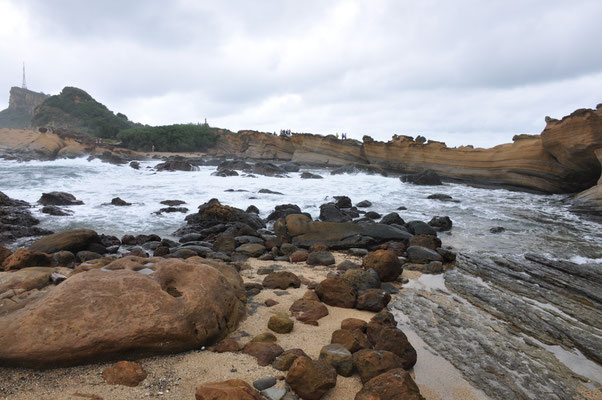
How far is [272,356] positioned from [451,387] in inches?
59.9

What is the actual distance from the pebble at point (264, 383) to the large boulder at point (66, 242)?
18.8 ft

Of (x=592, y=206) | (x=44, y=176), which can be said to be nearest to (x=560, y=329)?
(x=592, y=206)

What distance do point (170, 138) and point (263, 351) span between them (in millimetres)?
47268

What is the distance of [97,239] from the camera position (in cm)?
698

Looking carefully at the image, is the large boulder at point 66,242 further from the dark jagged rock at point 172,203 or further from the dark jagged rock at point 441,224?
the dark jagged rock at point 441,224

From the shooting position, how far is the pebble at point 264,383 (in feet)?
8.22

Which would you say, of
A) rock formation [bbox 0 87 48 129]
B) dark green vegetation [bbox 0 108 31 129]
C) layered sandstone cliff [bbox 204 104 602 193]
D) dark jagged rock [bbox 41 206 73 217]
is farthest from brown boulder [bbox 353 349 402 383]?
rock formation [bbox 0 87 48 129]

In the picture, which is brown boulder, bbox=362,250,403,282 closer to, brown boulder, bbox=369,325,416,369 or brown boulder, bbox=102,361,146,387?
brown boulder, bbox=369,325,416,369

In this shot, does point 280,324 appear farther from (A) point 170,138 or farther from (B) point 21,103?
(B) point 21,103

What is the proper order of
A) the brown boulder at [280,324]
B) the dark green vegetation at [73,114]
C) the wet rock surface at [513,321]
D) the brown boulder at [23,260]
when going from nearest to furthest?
the wet rock surface at [513,321], the brown boulder at [280,324], the brown boulder at [23,260], the dark green vegetation at [73,114]

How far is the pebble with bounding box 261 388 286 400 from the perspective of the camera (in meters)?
2.41

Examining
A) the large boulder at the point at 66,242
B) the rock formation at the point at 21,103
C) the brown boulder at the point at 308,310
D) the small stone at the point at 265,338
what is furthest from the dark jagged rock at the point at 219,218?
the rock formation at the point at 21,103

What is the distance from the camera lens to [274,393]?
2.44 metres

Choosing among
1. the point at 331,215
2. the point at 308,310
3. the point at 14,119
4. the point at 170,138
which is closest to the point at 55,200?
the point at 331,215
